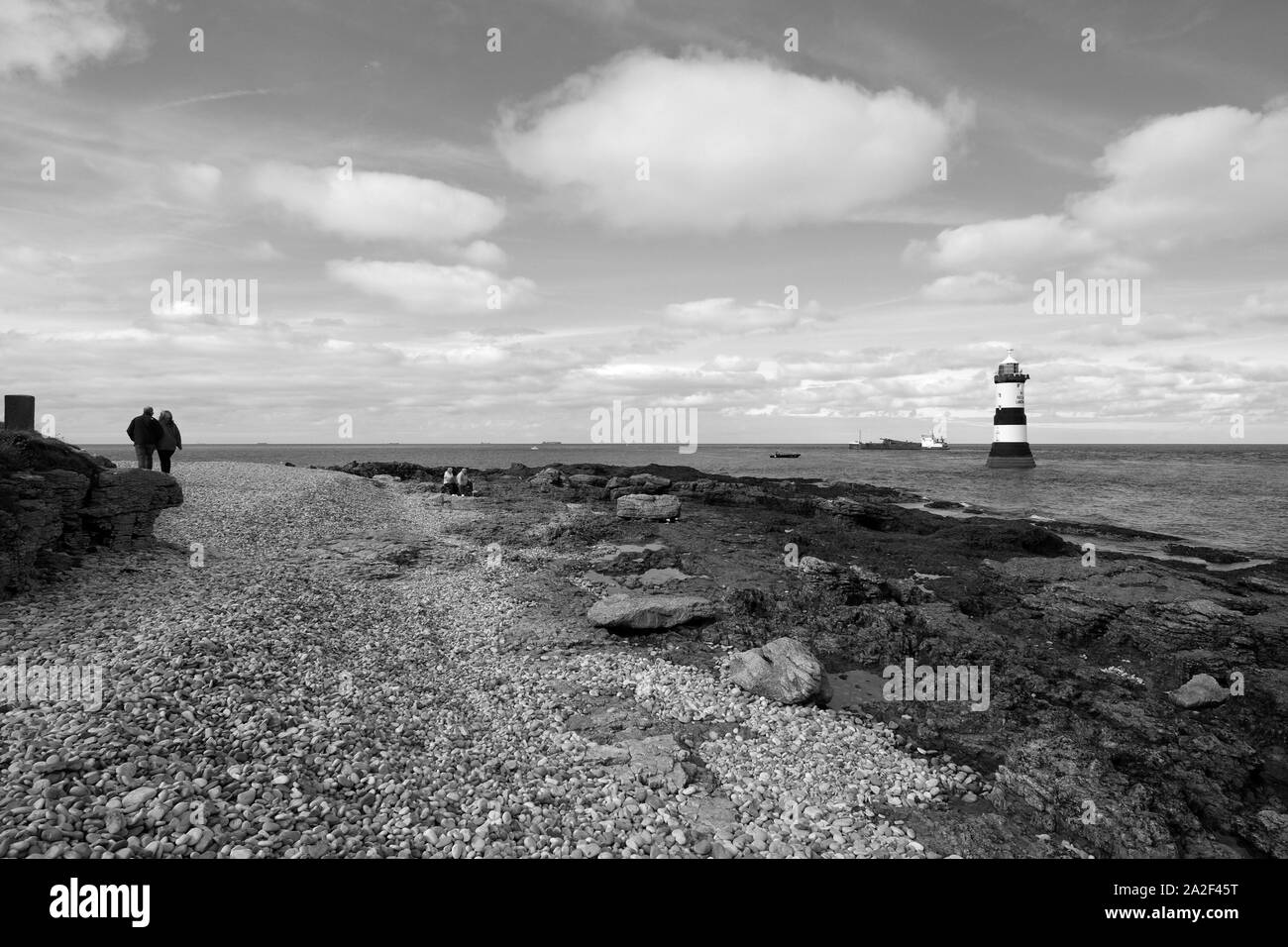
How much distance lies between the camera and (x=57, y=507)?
15.1 m

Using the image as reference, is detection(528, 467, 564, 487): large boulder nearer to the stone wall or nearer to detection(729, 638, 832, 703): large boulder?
the stone wall

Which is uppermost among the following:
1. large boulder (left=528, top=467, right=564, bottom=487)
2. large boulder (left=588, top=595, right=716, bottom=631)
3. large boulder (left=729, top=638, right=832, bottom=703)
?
large boulder (left=528, top=467, right=564, bottom=487)

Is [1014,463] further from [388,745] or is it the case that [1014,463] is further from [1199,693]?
[388,745]

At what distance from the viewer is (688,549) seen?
77.0ft

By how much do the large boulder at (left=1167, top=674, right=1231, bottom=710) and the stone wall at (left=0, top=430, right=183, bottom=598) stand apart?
24.0 m

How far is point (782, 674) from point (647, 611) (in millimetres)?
4190

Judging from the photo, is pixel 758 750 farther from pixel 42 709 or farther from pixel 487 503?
pixel 487 503

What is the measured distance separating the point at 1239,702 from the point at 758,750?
10.5 m

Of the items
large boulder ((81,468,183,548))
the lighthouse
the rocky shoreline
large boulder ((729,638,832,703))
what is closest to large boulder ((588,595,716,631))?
the rocky shoreline

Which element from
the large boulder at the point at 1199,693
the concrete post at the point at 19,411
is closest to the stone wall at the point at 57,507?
the concrete post at the point at 19,411

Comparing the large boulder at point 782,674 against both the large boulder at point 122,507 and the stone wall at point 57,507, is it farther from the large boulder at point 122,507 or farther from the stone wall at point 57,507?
the large boulder at point 122,507

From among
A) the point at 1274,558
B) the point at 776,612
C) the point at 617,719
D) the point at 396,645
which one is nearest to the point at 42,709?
the point at 396,645

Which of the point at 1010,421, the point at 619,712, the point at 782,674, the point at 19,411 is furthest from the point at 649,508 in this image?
the point at 1010,421

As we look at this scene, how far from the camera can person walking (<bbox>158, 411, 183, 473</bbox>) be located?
84.3 feet
